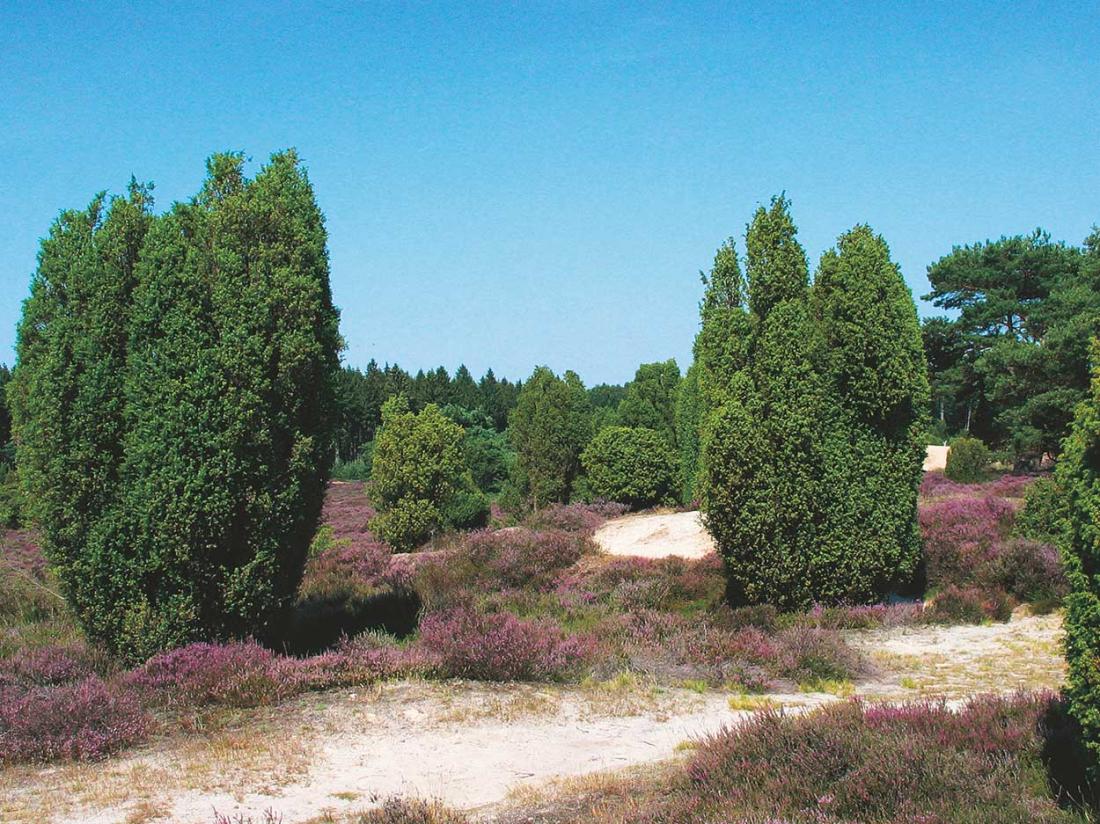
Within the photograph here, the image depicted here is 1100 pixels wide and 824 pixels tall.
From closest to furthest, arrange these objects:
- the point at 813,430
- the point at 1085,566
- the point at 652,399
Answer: the point at 1085,566 < the point at 813,430 < the point at 652,399

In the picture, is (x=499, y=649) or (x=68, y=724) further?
(x=499, y=649)

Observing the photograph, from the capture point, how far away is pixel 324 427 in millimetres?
9508

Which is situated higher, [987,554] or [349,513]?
[349,513]

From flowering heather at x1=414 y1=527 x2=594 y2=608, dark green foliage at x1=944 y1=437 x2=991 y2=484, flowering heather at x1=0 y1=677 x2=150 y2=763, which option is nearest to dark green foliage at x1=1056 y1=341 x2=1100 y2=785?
flowering heather at x1=0 y1=677 x2=150 y2=763

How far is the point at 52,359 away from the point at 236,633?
339 centimetres

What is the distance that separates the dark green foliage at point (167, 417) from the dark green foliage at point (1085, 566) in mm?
7120

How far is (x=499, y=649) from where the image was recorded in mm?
9094

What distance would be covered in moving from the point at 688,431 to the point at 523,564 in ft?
36.0

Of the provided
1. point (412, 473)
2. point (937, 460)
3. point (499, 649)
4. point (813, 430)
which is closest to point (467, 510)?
point (412, 473)

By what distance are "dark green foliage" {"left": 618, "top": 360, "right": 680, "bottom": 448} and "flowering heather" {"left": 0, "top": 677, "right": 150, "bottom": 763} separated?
25637mm

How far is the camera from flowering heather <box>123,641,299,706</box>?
7.81m

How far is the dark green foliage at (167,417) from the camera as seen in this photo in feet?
27.7

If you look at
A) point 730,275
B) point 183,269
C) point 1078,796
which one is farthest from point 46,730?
point 730,275

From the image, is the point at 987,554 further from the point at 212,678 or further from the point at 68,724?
the point at 68,724
